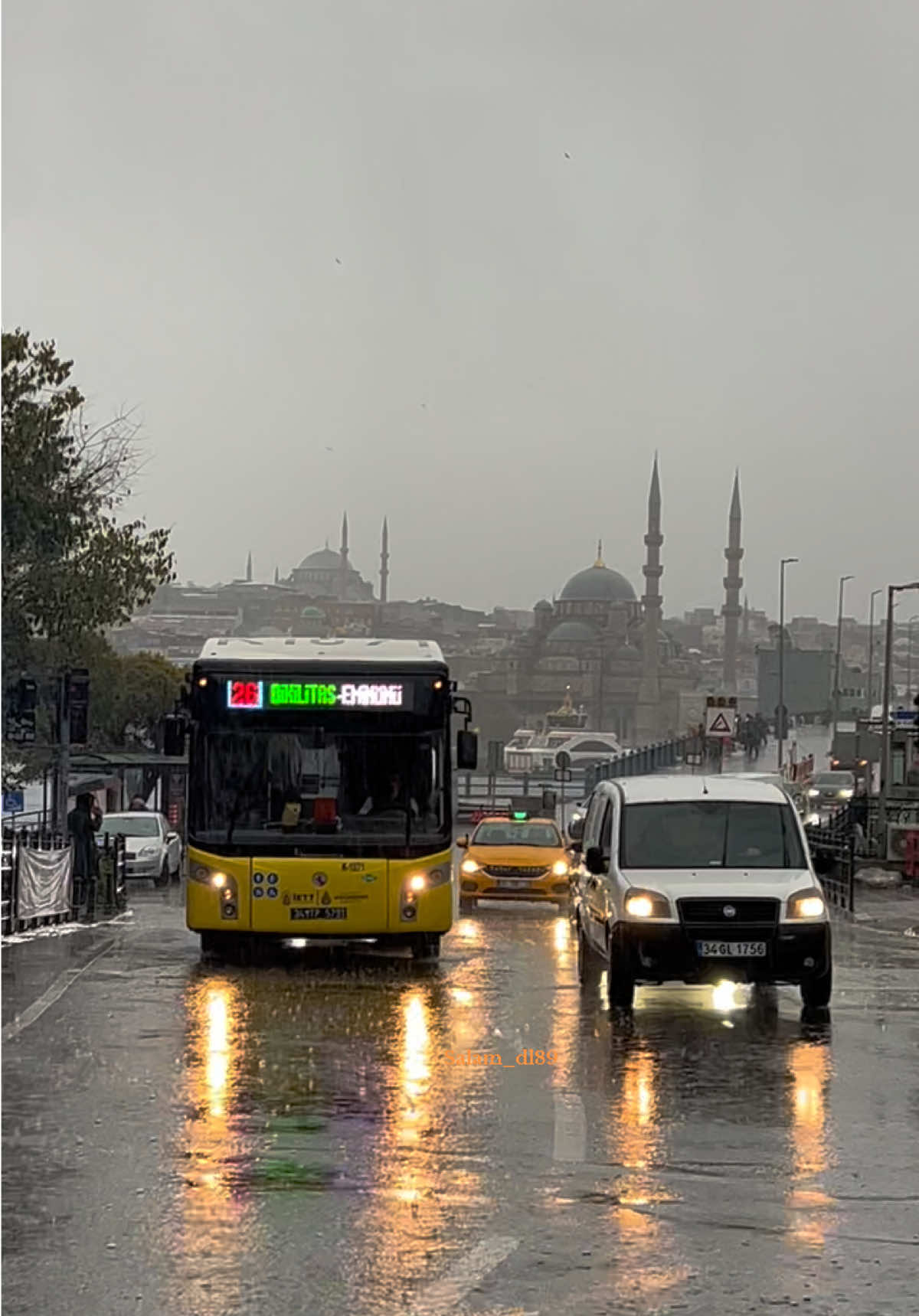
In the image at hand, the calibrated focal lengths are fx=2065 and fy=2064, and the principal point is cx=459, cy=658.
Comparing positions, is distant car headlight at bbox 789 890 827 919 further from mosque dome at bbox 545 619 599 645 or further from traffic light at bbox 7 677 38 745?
mosque dome at bbox 545 619 599 645

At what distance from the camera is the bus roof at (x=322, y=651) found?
18.5 m

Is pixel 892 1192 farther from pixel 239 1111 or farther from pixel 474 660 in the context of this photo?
pixel 474 660

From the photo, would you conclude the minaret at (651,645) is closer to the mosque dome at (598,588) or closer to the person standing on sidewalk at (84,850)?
the mosque dome at (598,588)

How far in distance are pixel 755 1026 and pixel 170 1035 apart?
13.2ft

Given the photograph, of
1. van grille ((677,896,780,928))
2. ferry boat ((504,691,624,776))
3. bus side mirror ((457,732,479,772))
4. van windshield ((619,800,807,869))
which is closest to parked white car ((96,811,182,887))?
bus side mirror ((457,732,479,772))

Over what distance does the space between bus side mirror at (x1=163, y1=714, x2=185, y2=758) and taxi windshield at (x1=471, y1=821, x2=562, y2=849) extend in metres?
11.6

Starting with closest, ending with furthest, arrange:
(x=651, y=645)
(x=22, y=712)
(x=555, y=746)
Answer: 1. (x=22, y=712)
2. (x=555, y=746)
3. (x=651, y=645)

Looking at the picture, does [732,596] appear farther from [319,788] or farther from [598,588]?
[319,788]

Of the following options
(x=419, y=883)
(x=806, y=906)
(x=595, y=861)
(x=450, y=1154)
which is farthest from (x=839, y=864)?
(x=450, y=1154)

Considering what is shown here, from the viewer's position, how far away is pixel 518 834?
2995 cm

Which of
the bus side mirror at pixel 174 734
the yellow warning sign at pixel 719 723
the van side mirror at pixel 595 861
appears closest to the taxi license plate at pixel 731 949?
the van side mirror at pixel 595 861

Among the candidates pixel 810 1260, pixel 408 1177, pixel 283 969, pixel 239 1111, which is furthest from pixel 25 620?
pixel 810 1260

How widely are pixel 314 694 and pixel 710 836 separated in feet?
13.3

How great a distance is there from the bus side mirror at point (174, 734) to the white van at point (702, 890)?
3678mm
